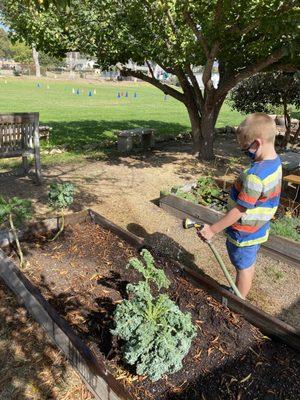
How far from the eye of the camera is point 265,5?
→ 6.04 metres

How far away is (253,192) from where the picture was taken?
9.48 ft

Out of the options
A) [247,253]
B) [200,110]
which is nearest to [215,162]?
[200,110]

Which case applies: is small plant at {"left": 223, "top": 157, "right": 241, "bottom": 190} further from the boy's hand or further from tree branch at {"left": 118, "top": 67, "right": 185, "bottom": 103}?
the boy's hand

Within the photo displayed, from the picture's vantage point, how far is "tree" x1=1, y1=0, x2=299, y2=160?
264 inches

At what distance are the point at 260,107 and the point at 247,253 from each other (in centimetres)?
1031

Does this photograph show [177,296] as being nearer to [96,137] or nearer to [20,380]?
[20,380]

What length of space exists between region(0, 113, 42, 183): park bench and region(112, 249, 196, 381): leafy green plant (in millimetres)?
5033

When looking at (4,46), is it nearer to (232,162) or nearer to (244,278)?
(232,162)

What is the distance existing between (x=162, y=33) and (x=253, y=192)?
5.93 metres

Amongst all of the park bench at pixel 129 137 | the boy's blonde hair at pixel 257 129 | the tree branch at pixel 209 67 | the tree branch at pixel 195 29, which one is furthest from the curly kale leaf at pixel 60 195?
the park bench at pixel 129 137

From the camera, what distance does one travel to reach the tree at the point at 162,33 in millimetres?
6707

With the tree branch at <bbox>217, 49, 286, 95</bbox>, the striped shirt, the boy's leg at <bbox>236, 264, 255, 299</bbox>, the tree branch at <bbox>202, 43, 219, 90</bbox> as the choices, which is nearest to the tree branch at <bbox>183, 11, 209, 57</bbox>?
the tree branch at <bbox>202, 43, 219, 90</bbox>

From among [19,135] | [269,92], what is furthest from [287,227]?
[269,92]

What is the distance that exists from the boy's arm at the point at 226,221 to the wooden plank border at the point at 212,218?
193cm
